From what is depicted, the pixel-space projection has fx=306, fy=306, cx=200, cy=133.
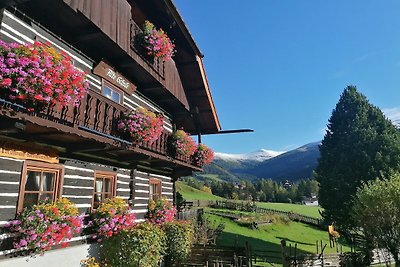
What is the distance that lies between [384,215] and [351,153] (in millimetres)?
11651

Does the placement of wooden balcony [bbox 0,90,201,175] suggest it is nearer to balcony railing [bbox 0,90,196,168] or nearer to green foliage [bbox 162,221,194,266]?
balcony railing [bbox 0,90,196,168]

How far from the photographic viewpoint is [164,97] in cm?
1570

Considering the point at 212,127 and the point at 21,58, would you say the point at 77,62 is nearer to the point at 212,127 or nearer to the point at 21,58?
the point at 21,58

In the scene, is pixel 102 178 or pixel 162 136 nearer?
pixel 102 178

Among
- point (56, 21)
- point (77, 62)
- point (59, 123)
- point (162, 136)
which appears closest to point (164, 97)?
point (162, 136)

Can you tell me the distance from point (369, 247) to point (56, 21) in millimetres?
24125

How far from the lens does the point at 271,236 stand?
104 feet

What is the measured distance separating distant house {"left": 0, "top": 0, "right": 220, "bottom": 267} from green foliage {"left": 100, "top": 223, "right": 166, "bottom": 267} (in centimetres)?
81

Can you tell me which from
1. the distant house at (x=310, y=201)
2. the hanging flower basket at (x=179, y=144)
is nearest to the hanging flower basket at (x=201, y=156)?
the hanging flower basket at (x=179, y=144)

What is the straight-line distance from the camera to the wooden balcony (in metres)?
6.27

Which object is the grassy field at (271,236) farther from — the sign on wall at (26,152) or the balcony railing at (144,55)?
the sign on wall at (26,152)

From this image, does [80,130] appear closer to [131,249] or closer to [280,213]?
[131,249]

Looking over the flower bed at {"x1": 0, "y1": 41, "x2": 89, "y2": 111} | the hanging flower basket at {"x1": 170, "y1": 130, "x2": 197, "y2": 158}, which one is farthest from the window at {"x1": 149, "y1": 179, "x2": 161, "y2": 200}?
the flower bed at {"x1": 0, "y1": 41, "x2": 89, "y2": 111}

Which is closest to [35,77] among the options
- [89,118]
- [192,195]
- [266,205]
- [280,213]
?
[89,118]
